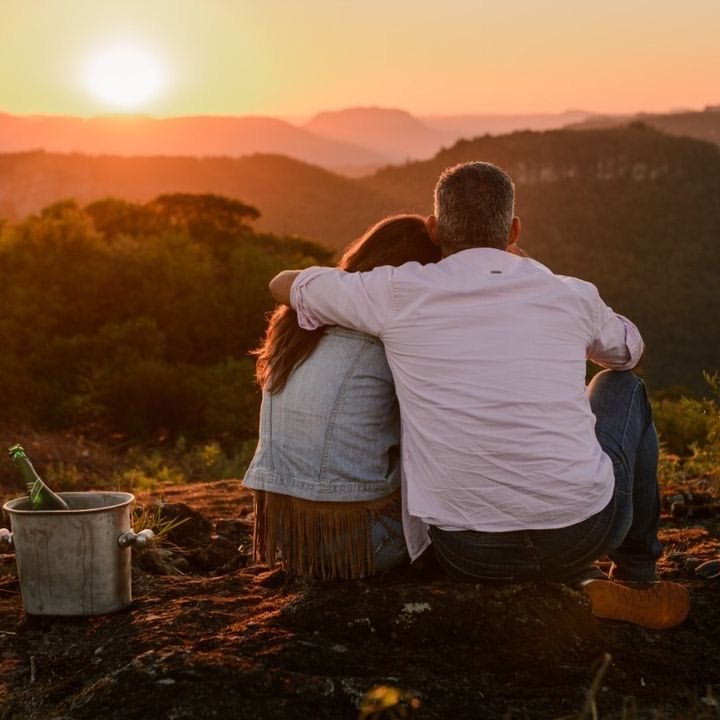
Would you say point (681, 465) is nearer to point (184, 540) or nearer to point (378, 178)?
point (184, 540)

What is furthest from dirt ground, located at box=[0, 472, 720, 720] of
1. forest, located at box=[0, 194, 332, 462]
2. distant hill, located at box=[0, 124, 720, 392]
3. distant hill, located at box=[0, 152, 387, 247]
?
distant hill, located at box=[0, 152, 387, 247]

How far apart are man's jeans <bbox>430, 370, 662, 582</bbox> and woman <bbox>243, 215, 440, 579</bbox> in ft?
0.79

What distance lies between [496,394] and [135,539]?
1.20m

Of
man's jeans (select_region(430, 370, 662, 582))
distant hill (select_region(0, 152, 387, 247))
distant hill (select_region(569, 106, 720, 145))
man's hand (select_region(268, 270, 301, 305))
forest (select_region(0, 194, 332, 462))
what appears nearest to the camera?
man's jeans (select_region(430, 370, 662, 582))

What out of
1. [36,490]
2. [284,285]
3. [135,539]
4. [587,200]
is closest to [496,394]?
[284,285]

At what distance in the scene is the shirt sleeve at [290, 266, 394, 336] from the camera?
2912 mm

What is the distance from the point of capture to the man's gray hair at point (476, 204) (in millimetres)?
2859

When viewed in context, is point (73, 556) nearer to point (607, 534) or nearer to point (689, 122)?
point (607, 534)

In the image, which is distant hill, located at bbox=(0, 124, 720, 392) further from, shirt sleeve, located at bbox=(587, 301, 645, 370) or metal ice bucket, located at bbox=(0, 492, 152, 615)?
metal ice bucket, located at bbox=(0, 492, 152, 615)

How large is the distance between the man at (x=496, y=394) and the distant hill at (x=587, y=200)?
31586mm

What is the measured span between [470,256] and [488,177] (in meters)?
0.21

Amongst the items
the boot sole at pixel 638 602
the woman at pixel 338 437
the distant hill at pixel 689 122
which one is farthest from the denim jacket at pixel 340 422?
the distant hill at pixel 689 122

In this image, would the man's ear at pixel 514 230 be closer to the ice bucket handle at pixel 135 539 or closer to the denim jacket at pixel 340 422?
the denim jacket at pixel 340 422

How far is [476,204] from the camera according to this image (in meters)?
2.87
